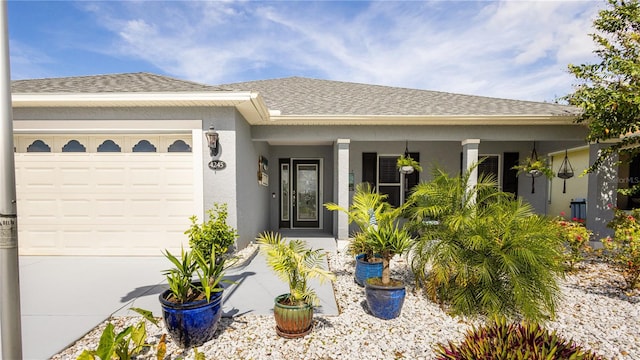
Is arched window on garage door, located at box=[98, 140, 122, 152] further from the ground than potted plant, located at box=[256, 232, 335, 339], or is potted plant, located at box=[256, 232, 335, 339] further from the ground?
arched window on garage door, located at box=[98, 140, 122, 152]

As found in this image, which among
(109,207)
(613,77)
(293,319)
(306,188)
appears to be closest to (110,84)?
(109,207)

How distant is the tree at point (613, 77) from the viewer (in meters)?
4.89

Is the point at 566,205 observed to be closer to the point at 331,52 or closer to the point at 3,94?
the point at 331,52

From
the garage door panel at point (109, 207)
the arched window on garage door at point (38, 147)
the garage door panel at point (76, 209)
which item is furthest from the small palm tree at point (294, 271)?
the arched window on garage door at point (38, 147)

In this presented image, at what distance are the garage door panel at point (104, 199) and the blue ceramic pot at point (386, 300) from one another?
398cm

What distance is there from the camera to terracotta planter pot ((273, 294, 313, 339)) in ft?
9.45

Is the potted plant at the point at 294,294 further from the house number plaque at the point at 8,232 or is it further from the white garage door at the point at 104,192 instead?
the white garage door at the point at 104,192

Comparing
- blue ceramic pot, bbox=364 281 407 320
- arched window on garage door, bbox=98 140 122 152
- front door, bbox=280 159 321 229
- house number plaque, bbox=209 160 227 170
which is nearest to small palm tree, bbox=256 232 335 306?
blue ceramic pot, bbox=364 281 407 320

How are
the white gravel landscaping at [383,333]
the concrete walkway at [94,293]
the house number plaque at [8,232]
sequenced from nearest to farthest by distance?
the house number plaque at [8,232]
the white gravel landscaping at [383,333]
the concrete walkway at [94,293]

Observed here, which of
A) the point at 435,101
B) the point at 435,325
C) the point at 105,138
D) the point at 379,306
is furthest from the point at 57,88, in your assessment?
the point at 435,101

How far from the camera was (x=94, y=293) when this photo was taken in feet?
13.2

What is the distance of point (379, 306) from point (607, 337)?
241 cm

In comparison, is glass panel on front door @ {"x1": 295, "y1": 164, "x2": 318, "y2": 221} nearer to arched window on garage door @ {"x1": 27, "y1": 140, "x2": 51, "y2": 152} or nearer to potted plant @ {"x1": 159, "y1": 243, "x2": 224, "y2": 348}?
arched window on garage door @ {"x1": 27, "y1": 140, "x2": 51, "y2": 152}

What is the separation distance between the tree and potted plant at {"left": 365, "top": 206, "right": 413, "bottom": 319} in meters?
4.47
